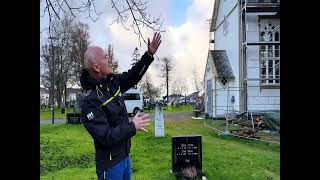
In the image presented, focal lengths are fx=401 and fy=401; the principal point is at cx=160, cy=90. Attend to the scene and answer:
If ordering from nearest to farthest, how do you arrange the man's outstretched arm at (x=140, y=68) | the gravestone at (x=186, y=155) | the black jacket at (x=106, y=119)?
the black jacket at (x=106, y=119) → the man's outstretched arm at (x=140, y=68) → the gravestone at (x=186, y=155)

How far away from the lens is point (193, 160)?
19.8 feet

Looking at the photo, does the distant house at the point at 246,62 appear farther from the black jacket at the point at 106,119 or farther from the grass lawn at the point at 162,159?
the black jacket at the point at 106,119

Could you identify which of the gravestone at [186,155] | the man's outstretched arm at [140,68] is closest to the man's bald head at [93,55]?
the man's outstretched arm at [140,68]

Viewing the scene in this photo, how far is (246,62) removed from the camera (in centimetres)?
1602

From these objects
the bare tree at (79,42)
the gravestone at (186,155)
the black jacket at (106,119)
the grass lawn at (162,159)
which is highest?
the bare tree at (79,42)

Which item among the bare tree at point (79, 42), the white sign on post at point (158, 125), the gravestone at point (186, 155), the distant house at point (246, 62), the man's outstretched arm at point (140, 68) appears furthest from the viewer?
the distant house at point (246, 62)

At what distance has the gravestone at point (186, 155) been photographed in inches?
235

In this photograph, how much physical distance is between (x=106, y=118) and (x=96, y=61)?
32 centimetres

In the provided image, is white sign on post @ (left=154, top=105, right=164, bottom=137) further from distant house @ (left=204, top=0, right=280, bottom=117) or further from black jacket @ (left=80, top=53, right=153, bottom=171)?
black jacket @ (left=80, top=53, right=153, bottom=171)

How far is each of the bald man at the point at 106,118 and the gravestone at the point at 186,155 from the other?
3626 millimetres

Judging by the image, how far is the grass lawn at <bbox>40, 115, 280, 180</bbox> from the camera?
6298 millimetres
